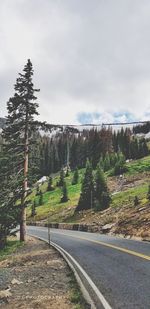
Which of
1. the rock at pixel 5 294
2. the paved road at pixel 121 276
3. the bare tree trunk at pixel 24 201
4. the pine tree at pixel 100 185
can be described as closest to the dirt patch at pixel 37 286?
the rock at pixel 5 294

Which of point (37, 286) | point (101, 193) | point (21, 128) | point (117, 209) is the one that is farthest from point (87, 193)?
point (37, 286)

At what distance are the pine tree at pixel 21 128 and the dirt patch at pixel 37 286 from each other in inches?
598

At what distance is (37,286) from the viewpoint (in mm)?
12477

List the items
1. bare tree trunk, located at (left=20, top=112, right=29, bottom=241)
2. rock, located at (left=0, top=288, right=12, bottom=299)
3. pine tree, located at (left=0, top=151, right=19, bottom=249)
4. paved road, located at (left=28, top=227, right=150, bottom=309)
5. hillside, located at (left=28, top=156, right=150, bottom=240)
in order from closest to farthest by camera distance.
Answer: paved road, located at (left=28, top=227, right=150, bottom=309) < rock, located at (left=0, top=288, right=12, bottom=299) < pine tree, located at (left=0, top=151, right=19, bottom=249) < bare tree trunk, located at (left=20, top=112, right=29, bottom=241) < hillside, located at (left=28, top=156, right=150, bottom=240)

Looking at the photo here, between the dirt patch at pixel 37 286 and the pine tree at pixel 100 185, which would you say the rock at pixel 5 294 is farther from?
the pine tree at pixel 100 185

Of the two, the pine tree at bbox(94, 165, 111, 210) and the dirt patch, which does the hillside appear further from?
the dirt patch

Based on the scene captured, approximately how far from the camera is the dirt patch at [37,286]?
10.00 m

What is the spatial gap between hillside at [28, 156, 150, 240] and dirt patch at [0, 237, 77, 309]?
14.7m

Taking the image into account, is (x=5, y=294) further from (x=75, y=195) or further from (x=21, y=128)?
(x=75, y=195)

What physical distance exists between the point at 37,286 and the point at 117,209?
4052cm

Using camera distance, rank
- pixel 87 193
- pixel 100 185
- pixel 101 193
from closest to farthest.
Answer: pixel 101 193 < pixel 100 185 < pixel 87 193

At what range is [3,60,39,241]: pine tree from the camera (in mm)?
33000

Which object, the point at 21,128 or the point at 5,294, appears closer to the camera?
the point at 5,294

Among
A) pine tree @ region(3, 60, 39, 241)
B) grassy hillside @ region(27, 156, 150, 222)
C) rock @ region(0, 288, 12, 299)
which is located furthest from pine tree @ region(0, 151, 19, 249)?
grassy hillside @ region(27, 156, 150, 222)
